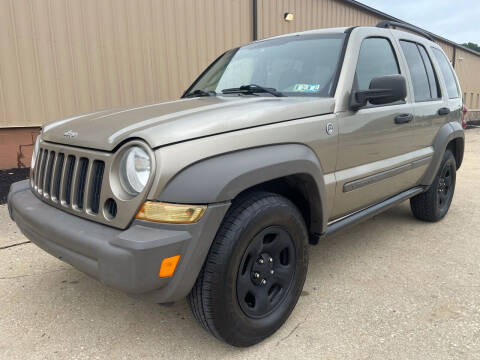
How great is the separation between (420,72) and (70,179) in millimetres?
3104

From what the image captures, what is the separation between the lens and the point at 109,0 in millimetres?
5965

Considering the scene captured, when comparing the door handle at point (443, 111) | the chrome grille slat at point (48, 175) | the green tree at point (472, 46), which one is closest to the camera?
the chrome grille slat at point (48, 175)

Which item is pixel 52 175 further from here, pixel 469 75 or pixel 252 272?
pixel 469 75

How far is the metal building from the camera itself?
542 centimetres

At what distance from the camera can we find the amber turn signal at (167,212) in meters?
1.65

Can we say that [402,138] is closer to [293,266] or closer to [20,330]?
[293,266]

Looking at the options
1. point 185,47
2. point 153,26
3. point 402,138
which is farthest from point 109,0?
point 402,138

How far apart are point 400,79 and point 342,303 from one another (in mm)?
1473

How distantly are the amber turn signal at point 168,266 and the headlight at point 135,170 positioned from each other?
13.1 inches

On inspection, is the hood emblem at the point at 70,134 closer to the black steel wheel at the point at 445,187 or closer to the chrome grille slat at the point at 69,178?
the chrome grille slat at the point at 69,178

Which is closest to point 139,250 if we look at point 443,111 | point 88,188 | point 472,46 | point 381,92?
point 88,188

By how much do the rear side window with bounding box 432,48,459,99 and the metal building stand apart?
4.38 metres

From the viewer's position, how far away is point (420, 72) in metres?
3.50

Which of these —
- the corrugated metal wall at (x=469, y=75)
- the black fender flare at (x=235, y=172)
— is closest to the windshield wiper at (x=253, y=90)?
the black fender flare at (x=235, y=172)
